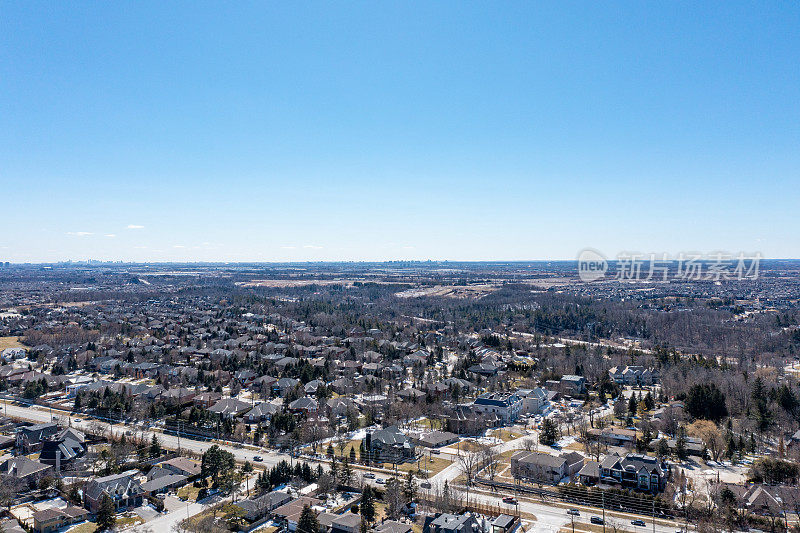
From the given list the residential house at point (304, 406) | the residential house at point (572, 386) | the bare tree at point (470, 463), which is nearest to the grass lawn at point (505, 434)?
the bare tree at point (470, 463)

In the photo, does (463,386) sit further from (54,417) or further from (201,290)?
(201,290)

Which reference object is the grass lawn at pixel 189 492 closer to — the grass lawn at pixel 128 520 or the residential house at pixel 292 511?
the grass lawn at pixel 128 520

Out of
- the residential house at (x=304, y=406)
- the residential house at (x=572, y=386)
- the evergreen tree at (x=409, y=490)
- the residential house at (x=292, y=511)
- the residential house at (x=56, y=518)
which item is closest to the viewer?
the residential house at (x=56, y=518)

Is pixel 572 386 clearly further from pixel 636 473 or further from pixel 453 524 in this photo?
pixel 453 524

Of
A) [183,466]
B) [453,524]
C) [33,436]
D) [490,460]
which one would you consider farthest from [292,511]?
[33,436]

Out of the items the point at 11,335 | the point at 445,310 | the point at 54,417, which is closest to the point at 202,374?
the point at 54,417
